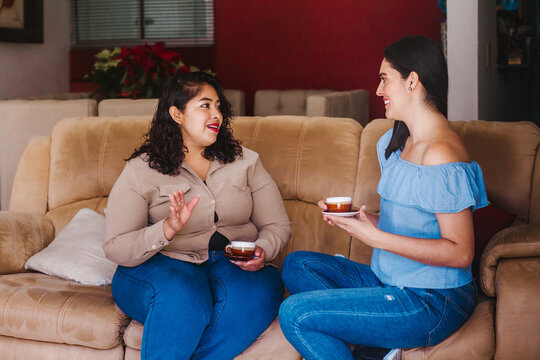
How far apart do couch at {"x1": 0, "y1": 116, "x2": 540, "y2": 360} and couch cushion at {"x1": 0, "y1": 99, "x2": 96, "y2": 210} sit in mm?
500

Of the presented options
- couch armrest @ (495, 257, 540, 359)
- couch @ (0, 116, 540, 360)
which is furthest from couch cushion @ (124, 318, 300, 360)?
couch armrest @ (495, 257, 540, 359)

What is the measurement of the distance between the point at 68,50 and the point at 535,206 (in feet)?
17.4

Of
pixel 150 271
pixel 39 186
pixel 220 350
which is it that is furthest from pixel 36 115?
pixel 220 350

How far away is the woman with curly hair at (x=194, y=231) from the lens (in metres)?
1.90

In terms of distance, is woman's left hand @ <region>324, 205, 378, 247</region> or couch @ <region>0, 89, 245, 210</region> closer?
woman's left hand @ <region>324, 205, 378, 247</region>

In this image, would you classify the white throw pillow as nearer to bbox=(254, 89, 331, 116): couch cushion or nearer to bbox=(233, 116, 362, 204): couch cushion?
bbox=(233, 116, 362, 204): couch cushion

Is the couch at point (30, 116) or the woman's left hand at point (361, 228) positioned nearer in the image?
the woman's left hand at point (361, 228)

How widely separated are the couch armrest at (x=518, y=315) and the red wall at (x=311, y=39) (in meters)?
4.09

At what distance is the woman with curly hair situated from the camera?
190cm

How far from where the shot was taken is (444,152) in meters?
1.65

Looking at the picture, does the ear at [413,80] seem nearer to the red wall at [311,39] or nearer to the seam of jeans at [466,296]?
the seam of jeans at [466,296]

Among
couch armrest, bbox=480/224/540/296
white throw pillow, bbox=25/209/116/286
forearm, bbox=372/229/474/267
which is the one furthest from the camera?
white throw pillow, bbox=25/209/116/286

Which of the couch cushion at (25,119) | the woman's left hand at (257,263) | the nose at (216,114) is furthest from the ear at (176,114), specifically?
the couch cushion at (25,119)

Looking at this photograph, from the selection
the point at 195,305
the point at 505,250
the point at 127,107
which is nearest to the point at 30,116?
the point at 127,107
